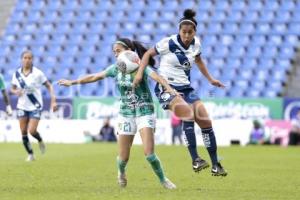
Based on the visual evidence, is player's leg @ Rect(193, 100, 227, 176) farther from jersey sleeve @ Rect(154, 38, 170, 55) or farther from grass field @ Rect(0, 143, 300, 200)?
jersey sleeve @ Rect(154, 38, 170, 55)

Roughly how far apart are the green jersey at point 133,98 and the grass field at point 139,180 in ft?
3.65

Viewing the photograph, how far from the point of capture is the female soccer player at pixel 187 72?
40.0 ft

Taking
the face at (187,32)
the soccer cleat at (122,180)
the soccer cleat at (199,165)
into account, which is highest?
the face at (187,32)

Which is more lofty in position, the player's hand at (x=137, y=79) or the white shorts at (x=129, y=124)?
the player's hand at (x=137, y=79)

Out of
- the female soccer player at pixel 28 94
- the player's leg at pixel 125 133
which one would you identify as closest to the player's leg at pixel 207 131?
the player's leg at pixel 125 133

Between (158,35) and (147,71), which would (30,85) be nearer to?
(147,71)

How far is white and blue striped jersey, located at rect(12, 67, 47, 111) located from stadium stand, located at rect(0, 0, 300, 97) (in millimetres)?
13840

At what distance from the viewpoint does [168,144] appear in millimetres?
32156

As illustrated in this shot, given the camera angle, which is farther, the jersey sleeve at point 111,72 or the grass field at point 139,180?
the jersey sleeve at point 111,72

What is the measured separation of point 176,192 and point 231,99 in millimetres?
20819

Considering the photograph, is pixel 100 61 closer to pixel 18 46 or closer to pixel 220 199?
pixel 18 46

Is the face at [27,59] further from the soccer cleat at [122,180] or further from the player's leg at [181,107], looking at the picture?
the soccer cleat at [122,180]

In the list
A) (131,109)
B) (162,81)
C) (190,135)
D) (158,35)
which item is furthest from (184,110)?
(158,35)

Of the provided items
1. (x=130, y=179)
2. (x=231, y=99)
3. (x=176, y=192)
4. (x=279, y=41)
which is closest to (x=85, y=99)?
(x=231, y=99)
